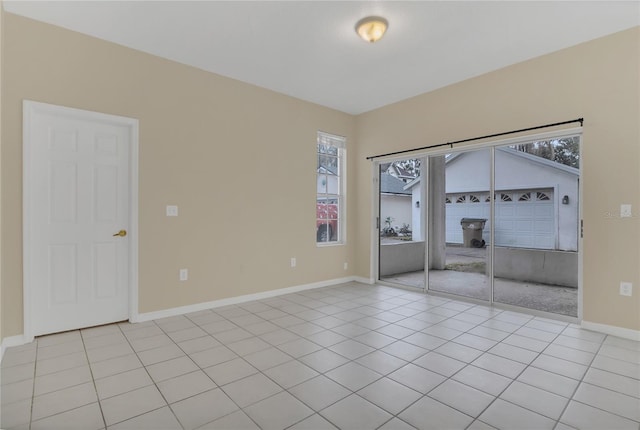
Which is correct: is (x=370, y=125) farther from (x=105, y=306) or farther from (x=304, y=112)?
(x=105, y=306)

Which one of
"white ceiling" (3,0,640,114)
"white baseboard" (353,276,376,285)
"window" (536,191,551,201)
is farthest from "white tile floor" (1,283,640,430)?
"white ceiling" (3,0,640,114)

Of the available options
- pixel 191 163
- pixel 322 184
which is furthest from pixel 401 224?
pixel 191 163

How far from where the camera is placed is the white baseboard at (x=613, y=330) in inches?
120

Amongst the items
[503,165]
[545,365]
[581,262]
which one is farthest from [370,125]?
[545,365]

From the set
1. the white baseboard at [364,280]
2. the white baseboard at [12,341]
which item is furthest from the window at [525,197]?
the white baseboard at [12,341]

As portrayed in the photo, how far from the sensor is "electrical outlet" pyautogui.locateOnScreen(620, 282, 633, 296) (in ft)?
10.1

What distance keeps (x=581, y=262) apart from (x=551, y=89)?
1932 millimetres

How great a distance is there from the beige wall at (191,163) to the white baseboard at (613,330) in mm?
3384

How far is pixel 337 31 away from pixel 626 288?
379 cm

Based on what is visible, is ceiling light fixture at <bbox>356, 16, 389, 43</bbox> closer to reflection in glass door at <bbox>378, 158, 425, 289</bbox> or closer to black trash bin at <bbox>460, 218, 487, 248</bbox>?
reflection in glass door at <bbox>378, 158, 425, 289</bbox>

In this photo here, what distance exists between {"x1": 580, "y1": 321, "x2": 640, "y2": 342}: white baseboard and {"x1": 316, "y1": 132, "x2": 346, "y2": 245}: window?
3.44 m

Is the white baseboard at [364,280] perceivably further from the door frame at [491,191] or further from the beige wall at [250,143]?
the beige wall at [250,143]

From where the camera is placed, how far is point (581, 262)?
11.1 feet

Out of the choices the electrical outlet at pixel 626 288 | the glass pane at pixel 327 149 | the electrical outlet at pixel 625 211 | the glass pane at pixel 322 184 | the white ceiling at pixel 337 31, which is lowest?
the electrical outlet at pixel 626 288
